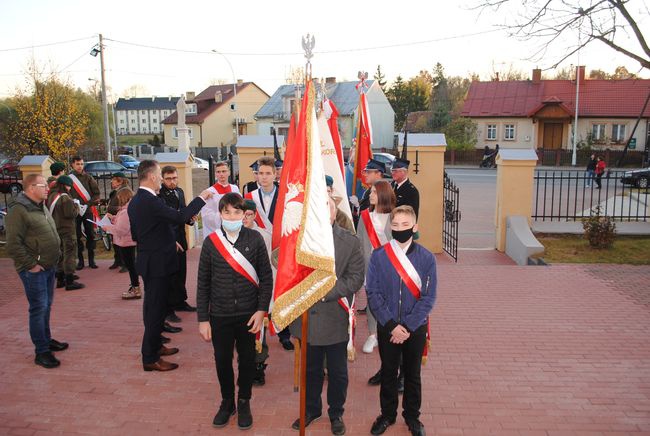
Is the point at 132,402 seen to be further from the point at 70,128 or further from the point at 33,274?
the point at 70,128

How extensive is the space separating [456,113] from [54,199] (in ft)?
150

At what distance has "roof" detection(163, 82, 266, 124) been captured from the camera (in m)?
62.7

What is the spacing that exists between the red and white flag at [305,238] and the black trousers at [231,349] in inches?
19.0

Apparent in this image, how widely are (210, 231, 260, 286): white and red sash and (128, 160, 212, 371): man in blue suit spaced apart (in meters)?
1.08

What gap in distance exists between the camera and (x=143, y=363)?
18.7ft

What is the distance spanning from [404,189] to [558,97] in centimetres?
4229

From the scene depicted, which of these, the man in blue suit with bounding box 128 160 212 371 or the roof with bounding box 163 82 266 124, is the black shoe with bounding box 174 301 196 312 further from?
the roof with bounding box 163 82 266 124

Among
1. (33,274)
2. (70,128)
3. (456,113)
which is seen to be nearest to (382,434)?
(33,274)

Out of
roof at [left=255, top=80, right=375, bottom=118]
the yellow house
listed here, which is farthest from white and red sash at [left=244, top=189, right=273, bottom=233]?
the yellow house

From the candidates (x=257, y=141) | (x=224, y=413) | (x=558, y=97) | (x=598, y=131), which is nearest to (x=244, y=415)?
(x=224, y=413)

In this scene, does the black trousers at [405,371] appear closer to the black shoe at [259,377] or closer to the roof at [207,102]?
the black shoe at [259,377]

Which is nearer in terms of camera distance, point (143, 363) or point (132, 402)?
point (132, 402)

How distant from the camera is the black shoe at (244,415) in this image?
15.0 feet

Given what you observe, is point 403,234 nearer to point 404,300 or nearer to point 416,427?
point 404,300
